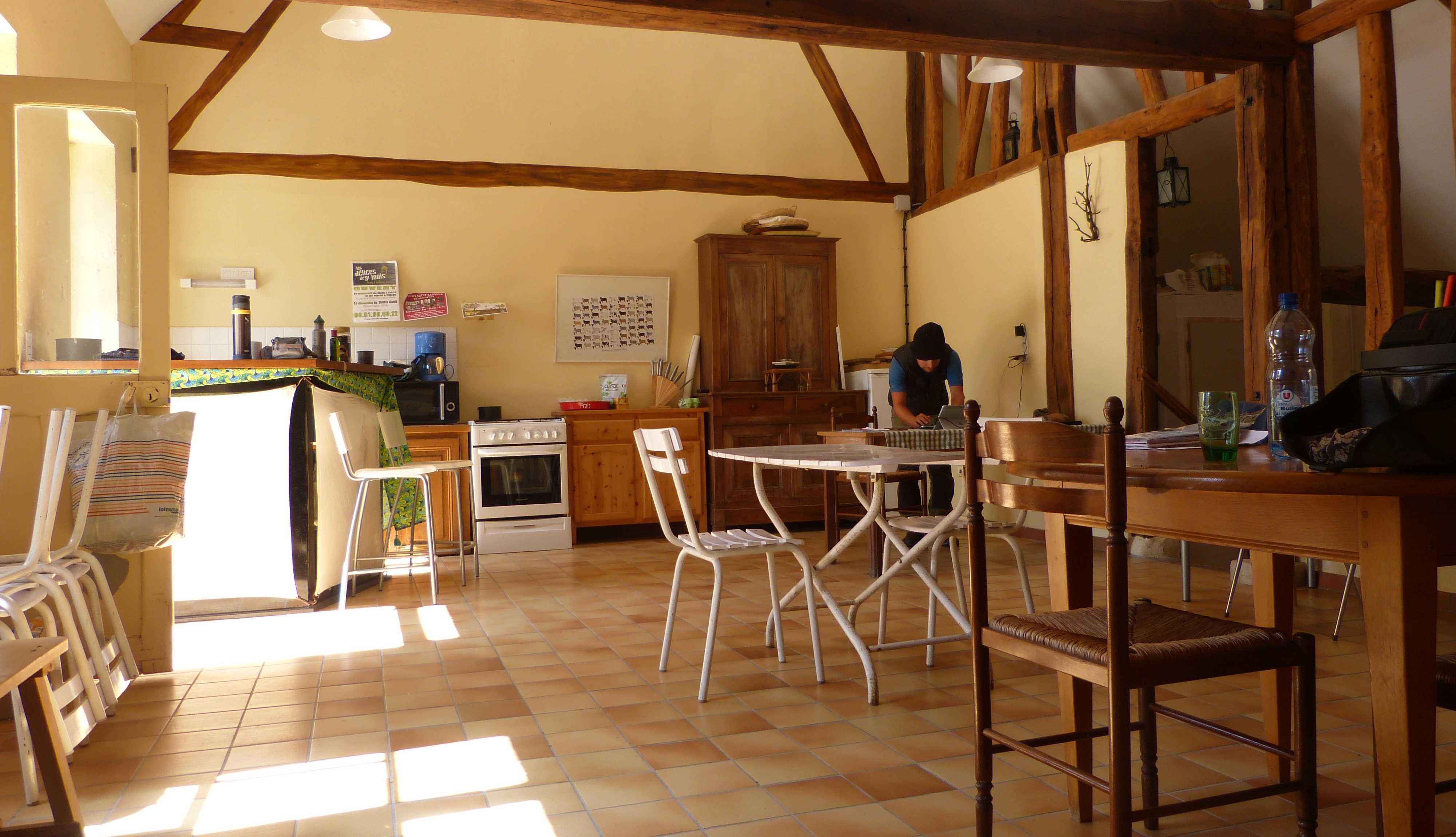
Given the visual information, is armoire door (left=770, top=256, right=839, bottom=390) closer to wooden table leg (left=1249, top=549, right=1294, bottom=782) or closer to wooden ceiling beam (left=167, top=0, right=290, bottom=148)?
wooden ceiling beam (left=167, top=0, right=290, bottom=148)

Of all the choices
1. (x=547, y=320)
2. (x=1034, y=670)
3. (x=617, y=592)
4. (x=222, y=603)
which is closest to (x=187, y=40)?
(x=547, y=320)

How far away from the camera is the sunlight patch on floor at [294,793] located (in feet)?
7.16

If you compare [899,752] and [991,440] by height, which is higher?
[991,440]

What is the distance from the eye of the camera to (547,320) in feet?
23.5

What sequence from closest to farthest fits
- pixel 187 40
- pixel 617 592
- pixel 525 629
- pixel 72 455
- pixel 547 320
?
pixel 72 455 < pixel 525 629 < pixel 617 592 < pixel 187 40 < pixel 547 320

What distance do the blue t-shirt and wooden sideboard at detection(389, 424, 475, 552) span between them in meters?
2.83

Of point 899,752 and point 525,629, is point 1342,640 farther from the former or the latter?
point 525,629

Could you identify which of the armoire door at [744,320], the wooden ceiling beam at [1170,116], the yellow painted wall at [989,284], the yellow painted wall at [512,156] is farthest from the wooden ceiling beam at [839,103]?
the wooden ceiling beam at [1170,116]

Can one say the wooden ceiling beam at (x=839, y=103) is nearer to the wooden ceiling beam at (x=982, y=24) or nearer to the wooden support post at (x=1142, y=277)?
the wooden support post at (x=1142, y=277)

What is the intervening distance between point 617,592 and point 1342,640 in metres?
3.12

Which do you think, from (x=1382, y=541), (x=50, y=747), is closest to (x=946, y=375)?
(x=1382, y=541)

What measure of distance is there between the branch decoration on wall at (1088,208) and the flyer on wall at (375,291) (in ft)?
15.0

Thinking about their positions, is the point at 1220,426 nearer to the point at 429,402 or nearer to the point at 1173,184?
the point at 1173,184

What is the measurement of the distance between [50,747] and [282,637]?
8.03ft
